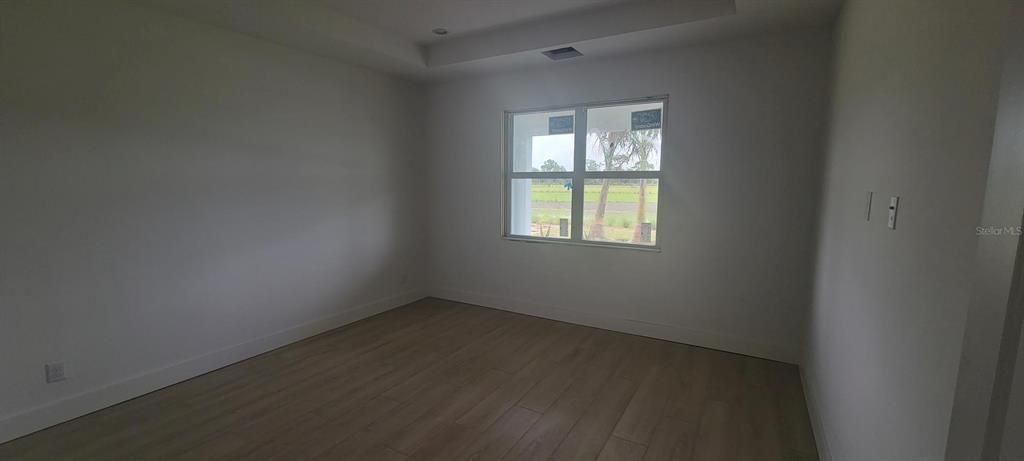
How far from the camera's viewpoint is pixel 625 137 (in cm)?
378

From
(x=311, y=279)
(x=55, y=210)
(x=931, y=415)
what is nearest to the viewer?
(x=931, y=415)

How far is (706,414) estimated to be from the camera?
2508 millimetres

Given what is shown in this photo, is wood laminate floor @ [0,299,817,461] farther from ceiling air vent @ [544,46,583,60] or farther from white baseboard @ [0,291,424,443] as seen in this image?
ceiling air vent @ [544,46,583,60]

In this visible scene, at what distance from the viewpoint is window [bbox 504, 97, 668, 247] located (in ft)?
12.1

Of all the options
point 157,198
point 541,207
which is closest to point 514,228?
point 541,207

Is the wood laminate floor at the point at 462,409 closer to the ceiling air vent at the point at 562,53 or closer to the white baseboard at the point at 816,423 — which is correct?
the white baseboard at the point at 816,423

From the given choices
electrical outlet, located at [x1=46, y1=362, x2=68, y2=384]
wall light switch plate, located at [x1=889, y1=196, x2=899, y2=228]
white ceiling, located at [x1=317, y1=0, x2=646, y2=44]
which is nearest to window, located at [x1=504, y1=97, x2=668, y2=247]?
→ white ceiling, located at [x1=317, y1=0, x2=646, y2=44]

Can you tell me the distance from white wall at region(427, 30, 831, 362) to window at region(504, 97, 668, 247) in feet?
0.39

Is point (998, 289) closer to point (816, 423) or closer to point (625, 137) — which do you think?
point (816, 423)

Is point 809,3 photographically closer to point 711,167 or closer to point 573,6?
point 711,167

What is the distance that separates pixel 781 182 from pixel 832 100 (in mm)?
678

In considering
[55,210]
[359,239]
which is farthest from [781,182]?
[55,210]

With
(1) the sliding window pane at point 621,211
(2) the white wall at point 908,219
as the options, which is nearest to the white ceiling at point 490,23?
(2) the white wall at point 908,219

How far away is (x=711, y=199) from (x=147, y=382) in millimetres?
4301
